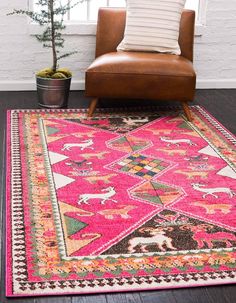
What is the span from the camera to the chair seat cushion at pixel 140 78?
3.96 metres

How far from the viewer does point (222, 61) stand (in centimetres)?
497

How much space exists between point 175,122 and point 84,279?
205 cm

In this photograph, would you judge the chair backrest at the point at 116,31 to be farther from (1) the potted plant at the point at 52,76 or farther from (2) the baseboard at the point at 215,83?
(2) the baseboard at the point at 215,83

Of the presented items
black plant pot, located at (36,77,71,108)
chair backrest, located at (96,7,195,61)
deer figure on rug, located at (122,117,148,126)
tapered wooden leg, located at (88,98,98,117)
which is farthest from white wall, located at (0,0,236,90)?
deer figure on rug, located at (122,117,148,126)

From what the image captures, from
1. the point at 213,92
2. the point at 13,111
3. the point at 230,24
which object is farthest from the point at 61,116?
the point at 230,24

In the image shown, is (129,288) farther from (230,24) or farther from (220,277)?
(230,24)

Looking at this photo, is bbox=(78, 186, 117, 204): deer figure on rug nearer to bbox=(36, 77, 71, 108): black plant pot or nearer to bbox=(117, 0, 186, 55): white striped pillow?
bbox=(36, 77, 71, 108): black plant pot

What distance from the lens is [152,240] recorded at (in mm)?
2520

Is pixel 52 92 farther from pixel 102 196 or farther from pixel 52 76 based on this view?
pixel 102 196

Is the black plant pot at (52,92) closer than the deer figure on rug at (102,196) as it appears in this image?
No

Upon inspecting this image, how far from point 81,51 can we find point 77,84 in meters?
0.27

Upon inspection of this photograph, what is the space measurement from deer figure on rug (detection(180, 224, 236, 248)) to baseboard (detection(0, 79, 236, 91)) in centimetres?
Result: 242

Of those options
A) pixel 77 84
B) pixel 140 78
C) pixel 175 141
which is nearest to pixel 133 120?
pixel 140 78

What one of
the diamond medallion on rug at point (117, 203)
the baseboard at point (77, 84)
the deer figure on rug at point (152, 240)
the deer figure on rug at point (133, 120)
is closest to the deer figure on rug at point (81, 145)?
the diamond medallion on rug at point (117, 203)
